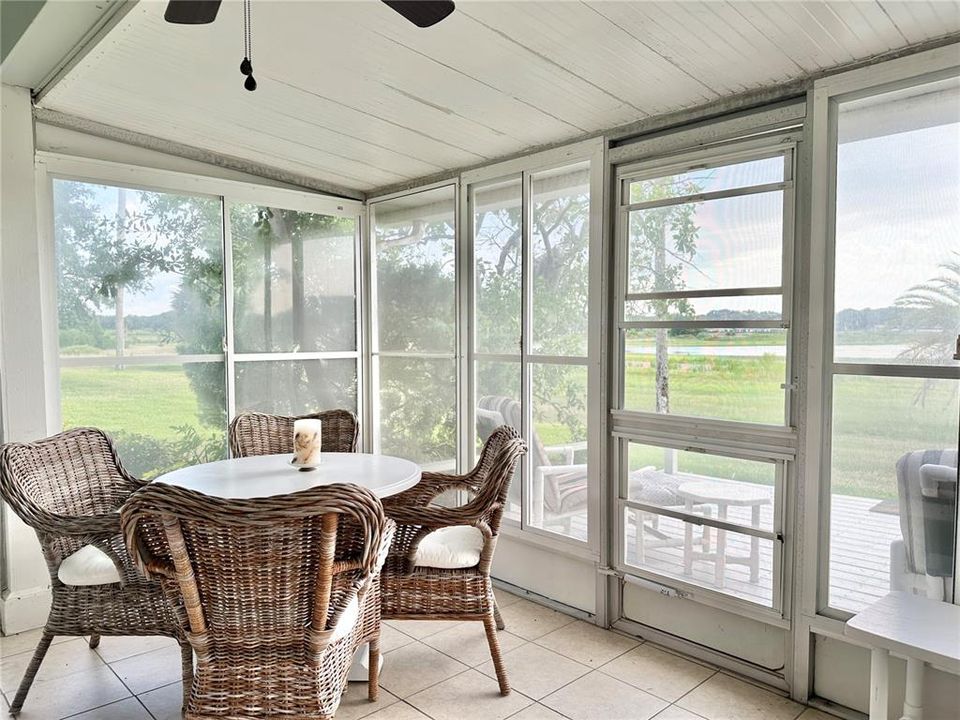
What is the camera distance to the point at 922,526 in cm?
212

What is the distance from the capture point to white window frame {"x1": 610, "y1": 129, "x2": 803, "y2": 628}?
7.93 feet

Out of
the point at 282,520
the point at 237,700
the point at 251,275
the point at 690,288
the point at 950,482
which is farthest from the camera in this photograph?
the point at 251,275

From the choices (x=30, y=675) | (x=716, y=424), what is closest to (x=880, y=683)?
(x=716, y=424)

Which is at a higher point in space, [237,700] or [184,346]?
[184,346]

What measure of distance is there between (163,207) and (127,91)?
76cm

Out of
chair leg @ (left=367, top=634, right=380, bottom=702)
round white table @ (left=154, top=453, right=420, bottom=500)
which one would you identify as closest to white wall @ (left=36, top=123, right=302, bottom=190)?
round white table @ (left=154, top=453, right=420, bottom=500)

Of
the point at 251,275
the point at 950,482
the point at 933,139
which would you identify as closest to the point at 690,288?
the point at 933,139

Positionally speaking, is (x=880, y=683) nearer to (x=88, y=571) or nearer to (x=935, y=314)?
(x=935, y=314)

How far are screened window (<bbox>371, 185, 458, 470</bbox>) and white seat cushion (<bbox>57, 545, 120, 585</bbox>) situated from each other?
75.1 inches

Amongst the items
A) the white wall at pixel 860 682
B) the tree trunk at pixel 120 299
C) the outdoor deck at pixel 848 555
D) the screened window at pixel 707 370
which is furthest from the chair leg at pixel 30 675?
the white wall at pixel 860 682

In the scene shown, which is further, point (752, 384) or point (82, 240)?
point (82, 240)

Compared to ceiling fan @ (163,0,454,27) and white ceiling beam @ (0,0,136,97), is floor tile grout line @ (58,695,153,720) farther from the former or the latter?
white ceiling beam @ (0,0,136,97)

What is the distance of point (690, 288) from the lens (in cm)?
271

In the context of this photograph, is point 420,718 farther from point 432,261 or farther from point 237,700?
point 432,261
